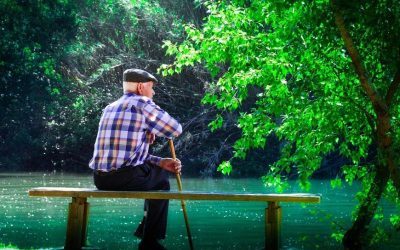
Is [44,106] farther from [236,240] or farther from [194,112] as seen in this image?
[236,240]

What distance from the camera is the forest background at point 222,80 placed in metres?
8.16

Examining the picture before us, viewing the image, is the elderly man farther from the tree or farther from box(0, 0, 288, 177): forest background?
box(0, 0, 288, 177): forest background

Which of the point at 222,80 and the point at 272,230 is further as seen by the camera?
the point at 222,80

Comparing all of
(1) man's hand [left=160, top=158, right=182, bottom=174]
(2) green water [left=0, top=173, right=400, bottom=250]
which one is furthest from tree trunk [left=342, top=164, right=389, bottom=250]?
(1) man's hand [left=160, top=158, right=182, bottom=174]

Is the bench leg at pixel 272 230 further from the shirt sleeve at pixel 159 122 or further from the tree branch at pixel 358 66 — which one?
the tree branch at pixel 358 66

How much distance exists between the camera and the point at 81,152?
3747 centimetres

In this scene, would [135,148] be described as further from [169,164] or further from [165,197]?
[165,197]

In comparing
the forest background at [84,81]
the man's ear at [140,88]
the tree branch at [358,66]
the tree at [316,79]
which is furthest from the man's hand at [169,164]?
the forest background at [84,81]

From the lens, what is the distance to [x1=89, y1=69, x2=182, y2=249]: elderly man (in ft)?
25.1

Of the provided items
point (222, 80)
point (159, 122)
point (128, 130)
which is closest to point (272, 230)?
point (159, 122)

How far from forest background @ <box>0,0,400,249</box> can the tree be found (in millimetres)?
13

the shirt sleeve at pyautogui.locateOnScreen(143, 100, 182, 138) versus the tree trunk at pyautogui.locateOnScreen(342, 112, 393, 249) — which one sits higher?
the shirt sleeve at pyautogui.locateOnScreen(143, 100, 182, 138)

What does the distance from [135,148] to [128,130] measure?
0.17 metres

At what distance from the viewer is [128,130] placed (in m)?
7.64
